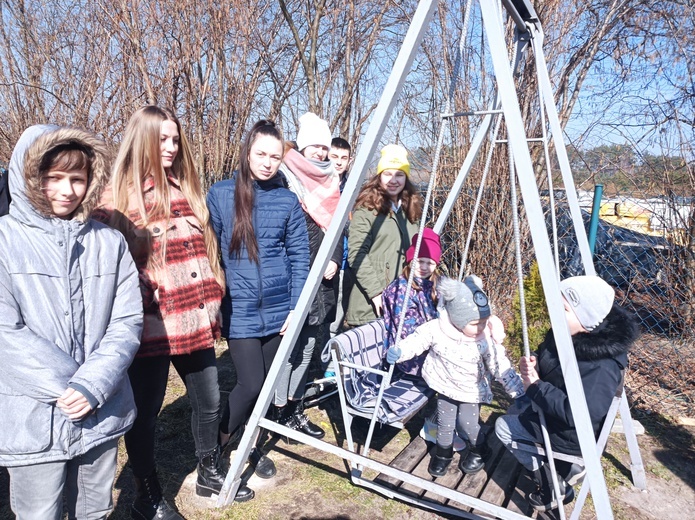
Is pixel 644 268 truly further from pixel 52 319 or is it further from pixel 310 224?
pixel 52 319

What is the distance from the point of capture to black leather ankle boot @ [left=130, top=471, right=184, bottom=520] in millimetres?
2174

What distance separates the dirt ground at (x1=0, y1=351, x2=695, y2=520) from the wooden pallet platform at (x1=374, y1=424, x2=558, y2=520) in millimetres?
110

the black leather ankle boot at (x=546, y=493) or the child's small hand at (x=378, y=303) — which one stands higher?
the child's small hand at (x=378, y=303)

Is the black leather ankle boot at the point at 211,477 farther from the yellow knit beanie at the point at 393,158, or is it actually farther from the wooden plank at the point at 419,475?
the yellow knit beanie at the point at 393,158

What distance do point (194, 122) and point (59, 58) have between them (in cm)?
171

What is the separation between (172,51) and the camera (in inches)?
195

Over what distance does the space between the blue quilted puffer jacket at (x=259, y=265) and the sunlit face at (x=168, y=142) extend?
35 cm

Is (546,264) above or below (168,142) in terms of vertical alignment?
below

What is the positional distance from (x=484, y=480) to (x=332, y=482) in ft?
2.67

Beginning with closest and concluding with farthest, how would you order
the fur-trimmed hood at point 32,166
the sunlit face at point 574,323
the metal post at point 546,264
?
the fur-trimmed hood at point 32,166
the metal post at point 546,264
the sunlit face at point 574,323

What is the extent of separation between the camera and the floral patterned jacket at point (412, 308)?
10.0 ft

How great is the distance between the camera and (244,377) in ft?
7.89

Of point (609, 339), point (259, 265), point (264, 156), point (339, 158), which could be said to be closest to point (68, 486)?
point (259, 265)

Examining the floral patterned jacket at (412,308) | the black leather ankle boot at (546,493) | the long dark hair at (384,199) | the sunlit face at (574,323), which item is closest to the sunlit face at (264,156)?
the long dark hair at (384,199)
